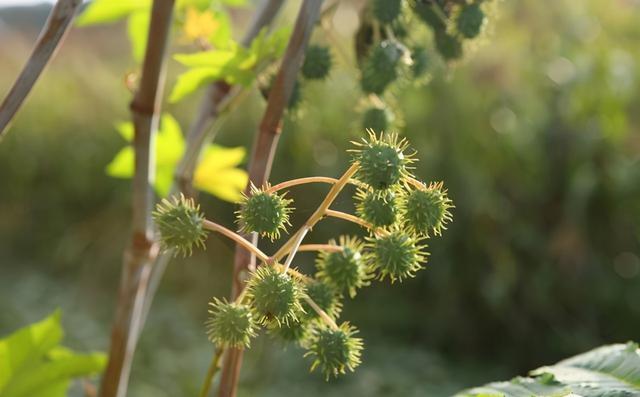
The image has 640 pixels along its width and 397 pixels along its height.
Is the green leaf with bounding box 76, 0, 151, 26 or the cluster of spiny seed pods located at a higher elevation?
the green leaf with bounding box 76, 0, 151, 26

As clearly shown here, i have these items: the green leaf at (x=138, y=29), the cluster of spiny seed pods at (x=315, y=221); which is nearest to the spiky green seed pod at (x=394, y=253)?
the cluster of spiny seed pods at (x=315, y=221)

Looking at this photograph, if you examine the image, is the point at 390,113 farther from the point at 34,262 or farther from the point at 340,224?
the point at 34,262

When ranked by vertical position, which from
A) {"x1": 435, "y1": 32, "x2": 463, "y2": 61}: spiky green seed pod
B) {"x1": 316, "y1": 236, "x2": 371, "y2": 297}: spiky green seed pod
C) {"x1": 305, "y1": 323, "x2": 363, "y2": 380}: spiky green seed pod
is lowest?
{"x1": 305, "y1": 323, "x2": 363, "y2": 380}: spiky green seed pod

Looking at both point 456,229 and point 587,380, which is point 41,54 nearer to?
point 587,380

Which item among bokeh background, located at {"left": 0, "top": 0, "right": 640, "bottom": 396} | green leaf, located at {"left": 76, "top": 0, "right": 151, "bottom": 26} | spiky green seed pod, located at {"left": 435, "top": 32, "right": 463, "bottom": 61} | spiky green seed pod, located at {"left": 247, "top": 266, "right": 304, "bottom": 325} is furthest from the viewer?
bokeh background, located at {"left": 0, "top": 0, "right": 640, "bottom": 396}

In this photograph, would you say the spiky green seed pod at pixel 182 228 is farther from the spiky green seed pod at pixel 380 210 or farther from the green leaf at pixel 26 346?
the green leaf at pixel 26 346

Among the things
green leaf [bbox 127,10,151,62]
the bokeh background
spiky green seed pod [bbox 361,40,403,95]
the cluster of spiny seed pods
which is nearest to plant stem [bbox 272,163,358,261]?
the cluster of spiny seed pods

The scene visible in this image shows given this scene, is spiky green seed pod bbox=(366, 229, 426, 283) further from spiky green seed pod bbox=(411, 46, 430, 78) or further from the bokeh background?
the bokeh background

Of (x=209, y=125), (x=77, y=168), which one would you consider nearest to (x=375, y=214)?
(x=209, y=125)
